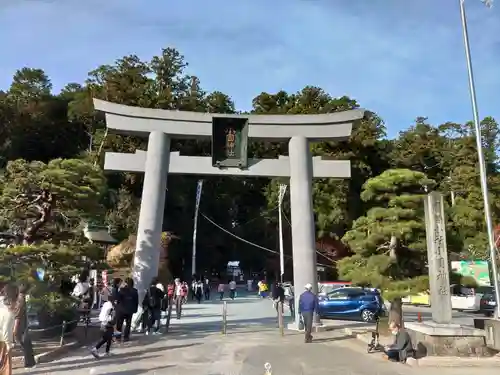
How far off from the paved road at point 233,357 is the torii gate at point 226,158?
353 cm

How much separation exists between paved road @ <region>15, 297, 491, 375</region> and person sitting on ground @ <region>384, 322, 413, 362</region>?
31 cm

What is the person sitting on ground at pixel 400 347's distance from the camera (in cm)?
1052

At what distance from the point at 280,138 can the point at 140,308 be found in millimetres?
7930

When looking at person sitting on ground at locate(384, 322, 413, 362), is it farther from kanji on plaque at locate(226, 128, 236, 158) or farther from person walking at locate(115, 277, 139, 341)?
kanji on plaque at locate(226, 128, 236, 158)

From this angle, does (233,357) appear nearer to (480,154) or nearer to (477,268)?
(480,154)

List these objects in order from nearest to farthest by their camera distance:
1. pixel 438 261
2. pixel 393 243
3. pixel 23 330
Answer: pixel 23 330, pixel 438 261, pixel 393 243

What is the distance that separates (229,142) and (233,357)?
8633 millimetres

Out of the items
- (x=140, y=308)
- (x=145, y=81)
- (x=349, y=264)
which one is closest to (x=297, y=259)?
(x=349, y=264)

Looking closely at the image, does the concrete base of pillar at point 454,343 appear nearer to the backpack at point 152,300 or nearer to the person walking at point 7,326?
the backpack at point 152,300

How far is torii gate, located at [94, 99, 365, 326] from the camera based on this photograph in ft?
56.9

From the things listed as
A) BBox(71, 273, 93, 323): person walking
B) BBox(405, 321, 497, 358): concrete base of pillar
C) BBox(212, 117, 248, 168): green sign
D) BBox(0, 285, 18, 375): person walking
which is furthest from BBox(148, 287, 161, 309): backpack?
BBox(405, 321, 497, 358): concrete base of pillar

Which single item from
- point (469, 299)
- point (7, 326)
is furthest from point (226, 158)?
point (469, 299)

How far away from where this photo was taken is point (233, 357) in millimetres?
11000

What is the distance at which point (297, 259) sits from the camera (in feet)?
56.6
